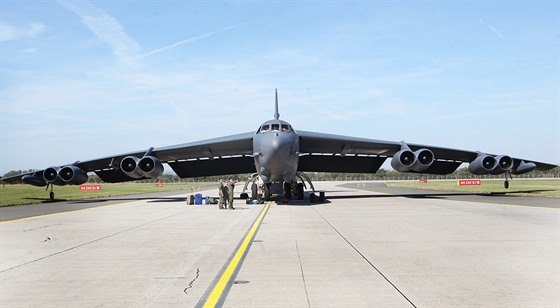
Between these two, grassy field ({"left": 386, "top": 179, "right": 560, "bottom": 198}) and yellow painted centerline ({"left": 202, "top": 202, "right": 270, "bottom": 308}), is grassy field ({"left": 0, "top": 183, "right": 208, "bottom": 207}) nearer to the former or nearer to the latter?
yellow painted centerline ({"left": 202, "top": 202, "right": 270, "bottom": 308})

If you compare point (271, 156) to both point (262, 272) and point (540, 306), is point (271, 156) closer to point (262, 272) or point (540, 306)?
point (262, 272)

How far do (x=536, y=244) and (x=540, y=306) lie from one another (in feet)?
14.8

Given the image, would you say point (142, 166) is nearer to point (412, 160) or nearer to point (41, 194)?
point (412, 160)

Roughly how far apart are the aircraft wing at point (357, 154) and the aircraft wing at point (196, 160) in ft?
11.8

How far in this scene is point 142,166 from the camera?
81.6ft

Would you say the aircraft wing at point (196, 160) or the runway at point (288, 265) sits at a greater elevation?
the aircraft wing at point (196, 160)

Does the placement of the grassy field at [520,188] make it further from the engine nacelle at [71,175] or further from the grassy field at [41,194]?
the grassy field at [41,194]

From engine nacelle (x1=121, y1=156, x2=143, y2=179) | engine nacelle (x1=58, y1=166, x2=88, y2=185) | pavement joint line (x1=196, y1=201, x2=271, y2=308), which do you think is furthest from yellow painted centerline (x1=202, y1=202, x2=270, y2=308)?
engine nacelle (x1=58, y1=166, x2=88, y2=185)

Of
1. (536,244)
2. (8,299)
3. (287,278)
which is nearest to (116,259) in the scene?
(8,299)

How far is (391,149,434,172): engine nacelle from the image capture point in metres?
24.5

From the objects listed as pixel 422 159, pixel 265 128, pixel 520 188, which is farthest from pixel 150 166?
pixel 520 188

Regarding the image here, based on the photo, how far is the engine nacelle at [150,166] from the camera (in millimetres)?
24797

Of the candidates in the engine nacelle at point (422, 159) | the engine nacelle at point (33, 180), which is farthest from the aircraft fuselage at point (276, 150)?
the engine nacelle at point (33, 180)

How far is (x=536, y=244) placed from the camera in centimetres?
870
